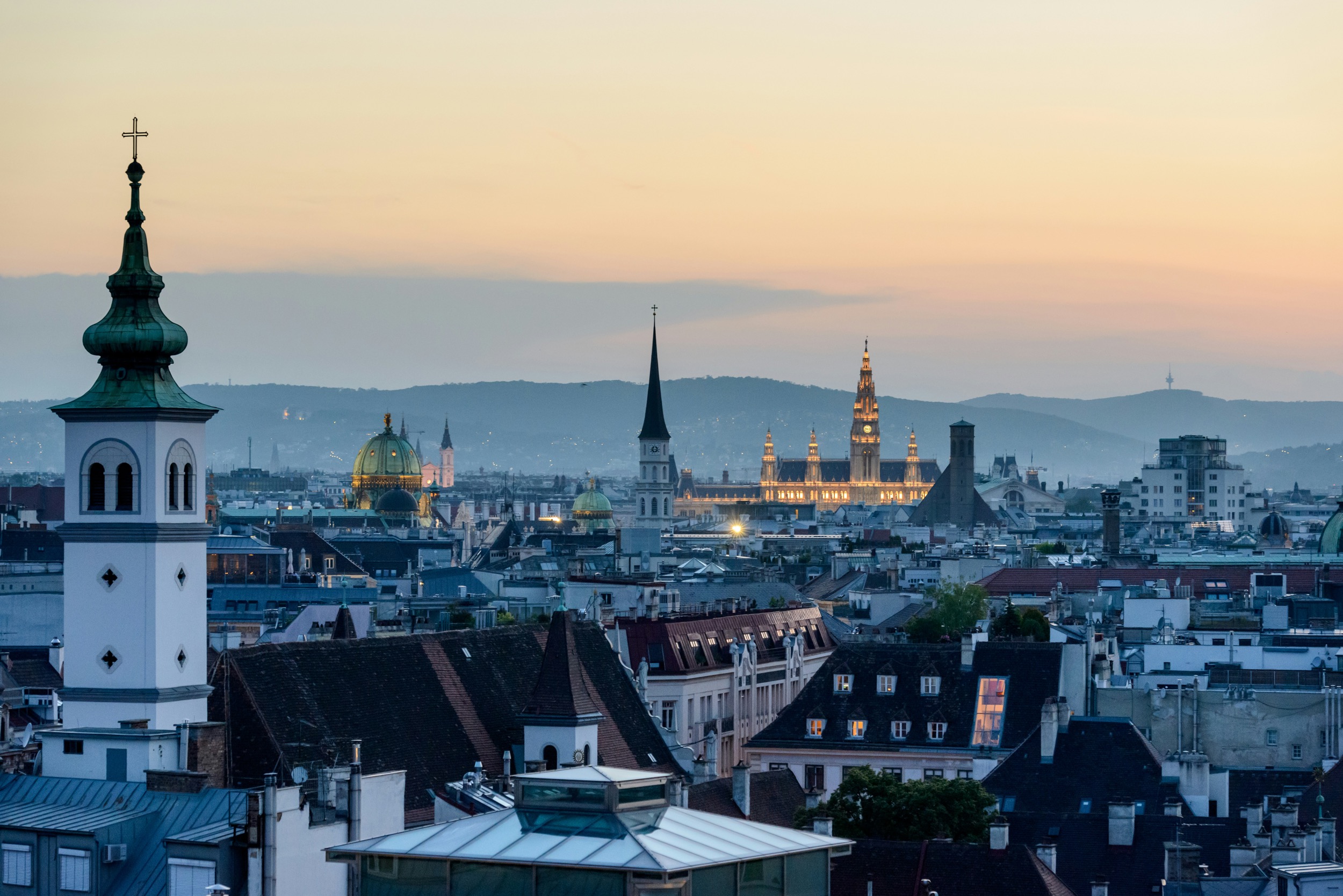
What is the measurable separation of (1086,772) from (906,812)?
39.0 ft

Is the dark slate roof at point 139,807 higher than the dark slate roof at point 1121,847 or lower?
higher

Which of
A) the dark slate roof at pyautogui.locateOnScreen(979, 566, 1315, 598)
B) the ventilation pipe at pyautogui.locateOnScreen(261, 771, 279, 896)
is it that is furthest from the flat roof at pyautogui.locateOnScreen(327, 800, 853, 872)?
the dark slate roof at pyautogui.locateOnScreen(979, 566, 1315, 598)

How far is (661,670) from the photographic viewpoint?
3548 inches

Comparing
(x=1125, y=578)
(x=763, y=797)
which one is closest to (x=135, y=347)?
(x=763, y=797)

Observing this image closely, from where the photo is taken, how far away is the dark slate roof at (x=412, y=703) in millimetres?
51812

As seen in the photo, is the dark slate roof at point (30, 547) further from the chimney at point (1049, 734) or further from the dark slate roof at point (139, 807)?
the dark slate roof at point (139, 807)

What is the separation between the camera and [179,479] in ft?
163

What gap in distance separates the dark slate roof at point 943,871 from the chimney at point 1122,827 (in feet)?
17.2

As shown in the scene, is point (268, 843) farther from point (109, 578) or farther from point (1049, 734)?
point (1049, 734)

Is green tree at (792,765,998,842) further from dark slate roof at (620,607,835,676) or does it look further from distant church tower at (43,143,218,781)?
dark slate roof at (620,607,835,676)

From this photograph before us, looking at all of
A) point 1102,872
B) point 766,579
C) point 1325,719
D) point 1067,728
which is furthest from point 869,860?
point 766,579

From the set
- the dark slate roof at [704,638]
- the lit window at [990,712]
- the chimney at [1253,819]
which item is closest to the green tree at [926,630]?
the dark slate roof at [704,638]

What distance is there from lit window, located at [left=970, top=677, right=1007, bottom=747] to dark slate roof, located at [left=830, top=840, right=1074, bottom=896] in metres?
27.9

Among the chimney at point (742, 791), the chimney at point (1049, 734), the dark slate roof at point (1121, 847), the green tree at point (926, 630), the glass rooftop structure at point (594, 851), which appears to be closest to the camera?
the glass rooftop structure at point (594, 851)
